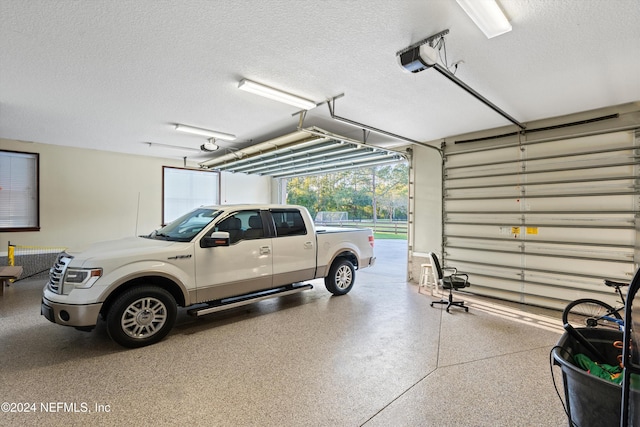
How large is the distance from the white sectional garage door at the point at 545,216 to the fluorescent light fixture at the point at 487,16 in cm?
338

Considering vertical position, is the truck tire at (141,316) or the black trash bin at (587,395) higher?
the black trash bin at (587,395)

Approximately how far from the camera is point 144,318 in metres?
3.51

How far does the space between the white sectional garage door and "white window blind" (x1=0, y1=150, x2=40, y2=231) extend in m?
9.09

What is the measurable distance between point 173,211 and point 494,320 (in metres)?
8.32

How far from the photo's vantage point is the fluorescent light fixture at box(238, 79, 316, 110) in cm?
371

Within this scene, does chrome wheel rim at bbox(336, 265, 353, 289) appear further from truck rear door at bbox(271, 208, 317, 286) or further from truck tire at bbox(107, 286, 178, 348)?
truck tire at bbox(107, 286, 178, 348)

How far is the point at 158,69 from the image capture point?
3.40m

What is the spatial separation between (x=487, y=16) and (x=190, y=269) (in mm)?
4031

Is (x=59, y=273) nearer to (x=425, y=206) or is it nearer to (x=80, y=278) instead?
(x=80, y=278)

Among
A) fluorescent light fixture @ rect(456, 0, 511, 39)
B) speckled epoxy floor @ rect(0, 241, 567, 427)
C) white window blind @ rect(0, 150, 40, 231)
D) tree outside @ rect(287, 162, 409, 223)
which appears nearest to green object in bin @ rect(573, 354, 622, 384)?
speckled epoxy floor @ rect(0, 241, 567, 427)

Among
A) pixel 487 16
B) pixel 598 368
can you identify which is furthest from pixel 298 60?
pixel 598 368

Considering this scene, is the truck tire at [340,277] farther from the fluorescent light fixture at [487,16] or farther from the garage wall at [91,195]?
the garage wall at [91,195]

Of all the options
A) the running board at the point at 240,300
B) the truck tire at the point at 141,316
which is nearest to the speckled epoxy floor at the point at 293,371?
the truck tire at the point at 141,316

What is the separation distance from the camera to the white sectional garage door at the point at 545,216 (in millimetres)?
4445
